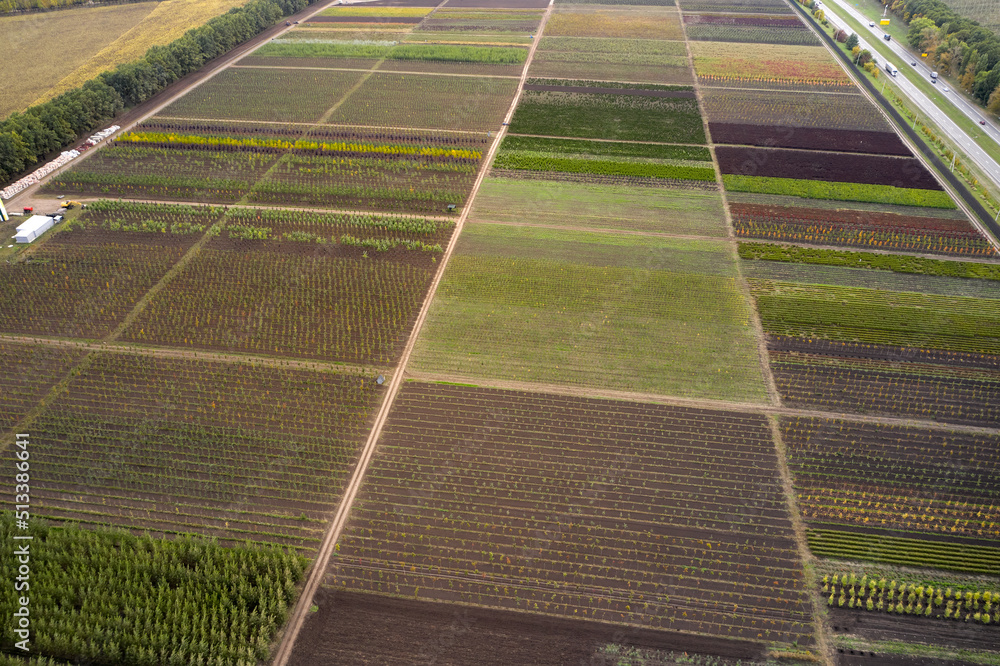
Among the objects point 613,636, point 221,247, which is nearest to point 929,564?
point 613,636

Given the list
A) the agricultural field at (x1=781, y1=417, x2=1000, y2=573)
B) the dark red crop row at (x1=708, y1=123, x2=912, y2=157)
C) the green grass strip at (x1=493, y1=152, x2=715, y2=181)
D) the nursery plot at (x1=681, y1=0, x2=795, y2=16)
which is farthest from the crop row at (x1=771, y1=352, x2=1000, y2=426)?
the nursery plot at (x1=681, y1=0, x2=795, y2=16)

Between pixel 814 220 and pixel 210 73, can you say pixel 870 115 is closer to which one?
pixel 814 220

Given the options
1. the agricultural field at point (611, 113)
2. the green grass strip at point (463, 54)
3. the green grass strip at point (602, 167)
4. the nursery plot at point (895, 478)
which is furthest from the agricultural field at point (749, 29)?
the nursery plot at point (895, 478)

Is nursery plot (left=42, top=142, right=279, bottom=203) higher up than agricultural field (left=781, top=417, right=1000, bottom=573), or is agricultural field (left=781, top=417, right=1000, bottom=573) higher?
nursery plot (left=42, top=142, right=279, bottom=203)

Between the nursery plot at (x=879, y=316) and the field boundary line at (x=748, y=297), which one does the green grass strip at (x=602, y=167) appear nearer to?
the field boundary line at (x=748, y=297)

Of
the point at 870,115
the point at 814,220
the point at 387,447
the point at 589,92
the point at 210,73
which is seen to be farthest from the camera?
the point at 210,73

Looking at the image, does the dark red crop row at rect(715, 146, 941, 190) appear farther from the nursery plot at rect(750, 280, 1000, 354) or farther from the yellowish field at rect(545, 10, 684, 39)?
the yellowish field at rect(545, 10, 684, 39)
